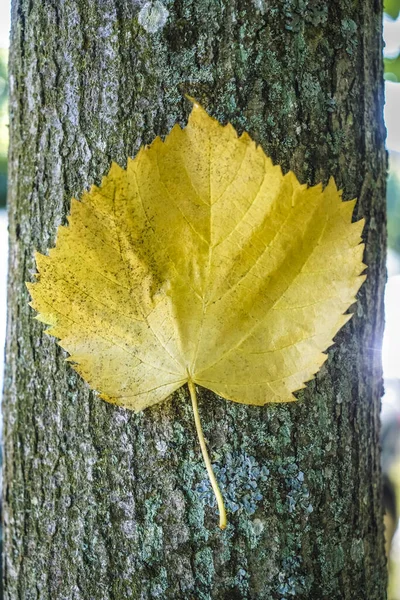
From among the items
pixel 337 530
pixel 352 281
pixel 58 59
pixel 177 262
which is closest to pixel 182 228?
pixel 177 262

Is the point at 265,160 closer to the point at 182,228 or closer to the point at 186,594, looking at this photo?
the point at 182,228

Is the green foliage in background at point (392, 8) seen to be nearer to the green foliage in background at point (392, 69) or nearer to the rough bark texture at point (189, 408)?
the green foliage in background at point (392, 69)

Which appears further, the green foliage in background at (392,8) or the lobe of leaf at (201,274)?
the green foliage in background at (392,8)

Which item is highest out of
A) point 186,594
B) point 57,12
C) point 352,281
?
point 57,12

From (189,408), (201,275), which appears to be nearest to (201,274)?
(201,275)

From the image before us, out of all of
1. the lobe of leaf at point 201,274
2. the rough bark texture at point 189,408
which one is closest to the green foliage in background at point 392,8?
the rough bark texture at point 189,408
